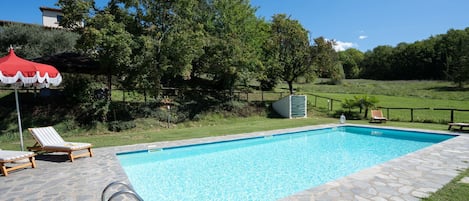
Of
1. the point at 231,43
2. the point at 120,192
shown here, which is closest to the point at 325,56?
the point at 231,43

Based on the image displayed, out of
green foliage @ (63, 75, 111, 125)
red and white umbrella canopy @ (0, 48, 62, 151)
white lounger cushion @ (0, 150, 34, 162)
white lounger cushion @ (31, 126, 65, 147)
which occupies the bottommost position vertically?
white lounger cushion @ (0, 150, 34, 162)

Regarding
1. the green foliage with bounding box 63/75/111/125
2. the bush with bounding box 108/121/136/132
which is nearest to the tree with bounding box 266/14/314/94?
the bush with bounding box 108/121/136/132

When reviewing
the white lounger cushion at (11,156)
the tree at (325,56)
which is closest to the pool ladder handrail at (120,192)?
the white lounger cushion at (11,156)

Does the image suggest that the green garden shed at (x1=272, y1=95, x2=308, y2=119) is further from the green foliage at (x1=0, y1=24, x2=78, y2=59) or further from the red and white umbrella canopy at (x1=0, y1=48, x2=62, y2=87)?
the green foliage at (x1=0, y1=24, x2=78, y2=59)

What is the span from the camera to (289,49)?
64.7 ft

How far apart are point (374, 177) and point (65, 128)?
38.6 feet

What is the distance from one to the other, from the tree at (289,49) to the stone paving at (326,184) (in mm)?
12430

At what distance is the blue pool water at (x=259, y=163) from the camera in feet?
19.7

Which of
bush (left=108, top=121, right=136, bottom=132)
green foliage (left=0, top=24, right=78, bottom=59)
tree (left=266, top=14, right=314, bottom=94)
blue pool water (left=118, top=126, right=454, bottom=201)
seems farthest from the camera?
green foliage (left=0, top=24, right=78, bottom=59)

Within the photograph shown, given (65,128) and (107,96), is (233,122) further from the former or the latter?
(65,128)

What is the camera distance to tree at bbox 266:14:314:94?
19297mm

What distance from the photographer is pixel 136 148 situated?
8.70m

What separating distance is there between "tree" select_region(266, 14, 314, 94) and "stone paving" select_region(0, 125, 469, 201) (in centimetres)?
1243

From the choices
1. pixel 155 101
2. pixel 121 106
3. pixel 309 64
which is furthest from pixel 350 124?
→ pixel 121 106
